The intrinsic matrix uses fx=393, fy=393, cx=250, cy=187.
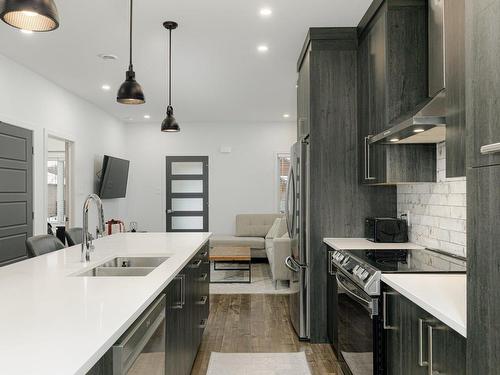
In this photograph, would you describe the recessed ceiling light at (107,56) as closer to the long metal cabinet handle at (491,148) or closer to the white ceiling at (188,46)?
the white ceiling at (188,46)

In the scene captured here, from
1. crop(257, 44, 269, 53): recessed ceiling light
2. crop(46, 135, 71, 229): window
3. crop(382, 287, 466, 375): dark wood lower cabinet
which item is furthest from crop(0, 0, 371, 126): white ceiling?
crop(46, 135, 71, 229): window

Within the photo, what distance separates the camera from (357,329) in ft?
7.49

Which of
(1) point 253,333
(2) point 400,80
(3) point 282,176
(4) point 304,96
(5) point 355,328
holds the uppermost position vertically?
(4) point 304,96

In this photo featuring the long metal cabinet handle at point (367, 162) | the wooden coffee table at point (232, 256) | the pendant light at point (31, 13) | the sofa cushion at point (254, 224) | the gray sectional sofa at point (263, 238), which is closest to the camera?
the pendant light at point (31, 13)

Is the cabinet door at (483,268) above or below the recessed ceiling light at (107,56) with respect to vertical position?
below

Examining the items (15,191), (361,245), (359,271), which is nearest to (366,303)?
(359,271)

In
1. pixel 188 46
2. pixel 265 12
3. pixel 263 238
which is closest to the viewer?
pixel 265 12

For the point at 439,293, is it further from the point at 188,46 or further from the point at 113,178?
the point at 113,178

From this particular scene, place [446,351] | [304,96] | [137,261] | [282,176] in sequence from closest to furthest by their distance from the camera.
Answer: [446,351] < [137,261] < [304,96] < [282,176]

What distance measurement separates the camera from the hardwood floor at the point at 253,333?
303 cm

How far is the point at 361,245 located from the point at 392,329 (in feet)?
3.69

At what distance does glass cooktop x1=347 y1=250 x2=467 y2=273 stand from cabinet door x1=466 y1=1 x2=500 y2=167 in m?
1.00

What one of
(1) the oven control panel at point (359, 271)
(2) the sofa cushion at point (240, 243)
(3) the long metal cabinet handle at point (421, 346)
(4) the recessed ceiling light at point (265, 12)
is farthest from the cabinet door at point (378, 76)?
(2) the sofa cushion at point (240, 243)

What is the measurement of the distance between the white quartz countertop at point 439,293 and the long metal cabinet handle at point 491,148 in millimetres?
558
